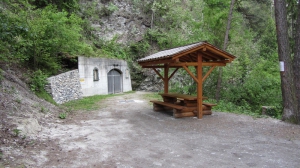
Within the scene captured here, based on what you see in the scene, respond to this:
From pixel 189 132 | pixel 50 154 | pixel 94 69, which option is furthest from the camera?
pixel 94 69

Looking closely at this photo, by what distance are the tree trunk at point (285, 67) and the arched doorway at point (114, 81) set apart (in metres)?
12.1

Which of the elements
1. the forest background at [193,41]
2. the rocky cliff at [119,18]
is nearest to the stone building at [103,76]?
the forest background at [193,41]

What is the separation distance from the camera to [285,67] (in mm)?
6957

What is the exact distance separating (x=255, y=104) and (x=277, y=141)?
25.1 feet

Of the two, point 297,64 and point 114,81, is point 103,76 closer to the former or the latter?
point 114,81

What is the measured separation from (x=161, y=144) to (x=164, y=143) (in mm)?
105

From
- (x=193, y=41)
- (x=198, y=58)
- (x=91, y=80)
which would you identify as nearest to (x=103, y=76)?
(x=91, y=80)

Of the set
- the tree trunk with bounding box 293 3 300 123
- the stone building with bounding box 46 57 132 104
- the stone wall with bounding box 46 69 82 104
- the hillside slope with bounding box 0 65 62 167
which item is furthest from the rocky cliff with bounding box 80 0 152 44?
the tree trunk with bounding box 293 3 300 123

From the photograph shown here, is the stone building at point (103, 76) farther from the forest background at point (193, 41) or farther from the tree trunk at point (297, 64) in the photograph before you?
the tree trunk at point (297, 64)

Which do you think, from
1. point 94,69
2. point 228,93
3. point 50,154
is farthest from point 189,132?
point 94,69

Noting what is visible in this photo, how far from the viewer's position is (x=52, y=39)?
10641 millimetres

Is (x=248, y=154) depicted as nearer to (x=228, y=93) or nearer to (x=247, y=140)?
(x=247, y=140)

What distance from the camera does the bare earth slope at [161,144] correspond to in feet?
12.9

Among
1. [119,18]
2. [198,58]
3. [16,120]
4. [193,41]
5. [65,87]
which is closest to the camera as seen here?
[16,120]
